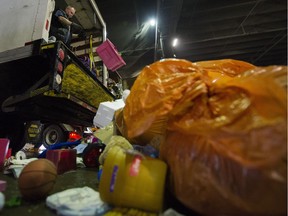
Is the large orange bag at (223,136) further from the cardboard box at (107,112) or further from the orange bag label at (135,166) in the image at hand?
the cardboard box at (107,112)

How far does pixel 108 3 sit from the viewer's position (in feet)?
17.0

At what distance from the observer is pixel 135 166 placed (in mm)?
785

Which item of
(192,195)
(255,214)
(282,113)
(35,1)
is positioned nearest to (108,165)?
(192,195)

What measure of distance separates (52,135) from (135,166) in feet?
8.95

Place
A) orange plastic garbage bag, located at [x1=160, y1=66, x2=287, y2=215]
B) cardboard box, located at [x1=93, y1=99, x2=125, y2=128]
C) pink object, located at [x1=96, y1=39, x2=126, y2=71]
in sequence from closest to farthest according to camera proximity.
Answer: orange plastic garbage bag, located at [x1=160, y1=66, x2=287, y2=215] < cardboard box, located at [x1=93, y1=99, x2=125, y2=128] < pink object, located at [x1=96, y1=39, x2=126, y2=71]

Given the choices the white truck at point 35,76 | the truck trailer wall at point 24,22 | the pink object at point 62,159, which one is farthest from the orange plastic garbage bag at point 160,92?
the truck trailer wall at point 24,22

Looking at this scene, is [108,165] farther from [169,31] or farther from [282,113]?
[169,31]

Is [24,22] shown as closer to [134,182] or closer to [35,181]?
[35,181]

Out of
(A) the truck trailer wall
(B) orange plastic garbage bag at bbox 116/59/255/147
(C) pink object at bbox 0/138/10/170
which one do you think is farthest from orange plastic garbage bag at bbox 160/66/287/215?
(A) the truck trailer wall

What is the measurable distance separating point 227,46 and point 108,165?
22.0 ft

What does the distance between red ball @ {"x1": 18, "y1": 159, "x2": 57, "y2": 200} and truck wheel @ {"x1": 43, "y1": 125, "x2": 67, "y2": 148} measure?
205 centimetres

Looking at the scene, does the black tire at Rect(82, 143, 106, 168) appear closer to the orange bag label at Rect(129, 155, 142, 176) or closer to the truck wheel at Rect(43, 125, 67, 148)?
the orange bag label at Rect(129, 155, 142, 176)

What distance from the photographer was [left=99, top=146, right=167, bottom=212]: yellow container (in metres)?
0.74

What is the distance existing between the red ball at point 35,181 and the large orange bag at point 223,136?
51cm
